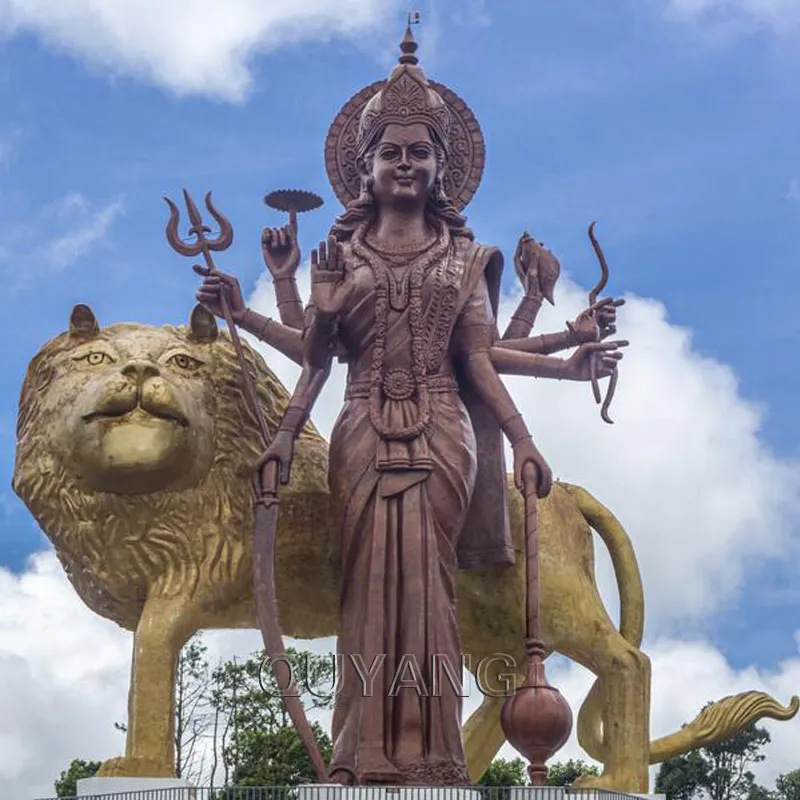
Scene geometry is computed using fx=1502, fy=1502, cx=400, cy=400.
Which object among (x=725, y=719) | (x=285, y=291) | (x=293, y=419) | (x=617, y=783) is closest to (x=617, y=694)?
(x=617, y=783)

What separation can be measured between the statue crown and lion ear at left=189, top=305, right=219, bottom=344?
1.27 meters

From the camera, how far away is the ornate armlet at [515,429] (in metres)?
7.94

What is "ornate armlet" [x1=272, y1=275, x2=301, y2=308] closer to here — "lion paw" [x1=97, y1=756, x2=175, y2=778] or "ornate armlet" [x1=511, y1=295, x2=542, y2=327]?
"ornate armlet" [x1=511, y1=295, x2=542, y2=327]

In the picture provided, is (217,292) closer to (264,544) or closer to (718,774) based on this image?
(264,544)

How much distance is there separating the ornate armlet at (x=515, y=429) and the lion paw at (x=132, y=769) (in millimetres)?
2468

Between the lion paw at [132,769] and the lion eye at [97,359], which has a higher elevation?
the lion eye at [97,359]

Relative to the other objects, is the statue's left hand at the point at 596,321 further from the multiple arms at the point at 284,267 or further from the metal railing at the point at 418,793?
the metal railing at the point at 418,793

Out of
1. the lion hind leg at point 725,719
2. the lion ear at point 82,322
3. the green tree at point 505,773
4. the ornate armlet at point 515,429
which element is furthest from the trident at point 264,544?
the green tree at point 505,773

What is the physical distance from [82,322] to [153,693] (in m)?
2.13

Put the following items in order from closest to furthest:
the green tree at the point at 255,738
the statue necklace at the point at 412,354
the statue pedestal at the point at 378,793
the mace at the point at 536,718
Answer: the statue pedestal at the point at 378,793 → the mace at the point at 536,718 → the statue necklace at the point at 412,354 → the green tree at the point at 255,738

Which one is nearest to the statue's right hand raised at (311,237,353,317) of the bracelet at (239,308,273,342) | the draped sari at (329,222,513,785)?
the draped sari at (329,222,513,785)

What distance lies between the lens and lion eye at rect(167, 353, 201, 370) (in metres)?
8.41

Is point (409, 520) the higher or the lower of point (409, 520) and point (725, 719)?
the higher

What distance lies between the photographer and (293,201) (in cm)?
850
